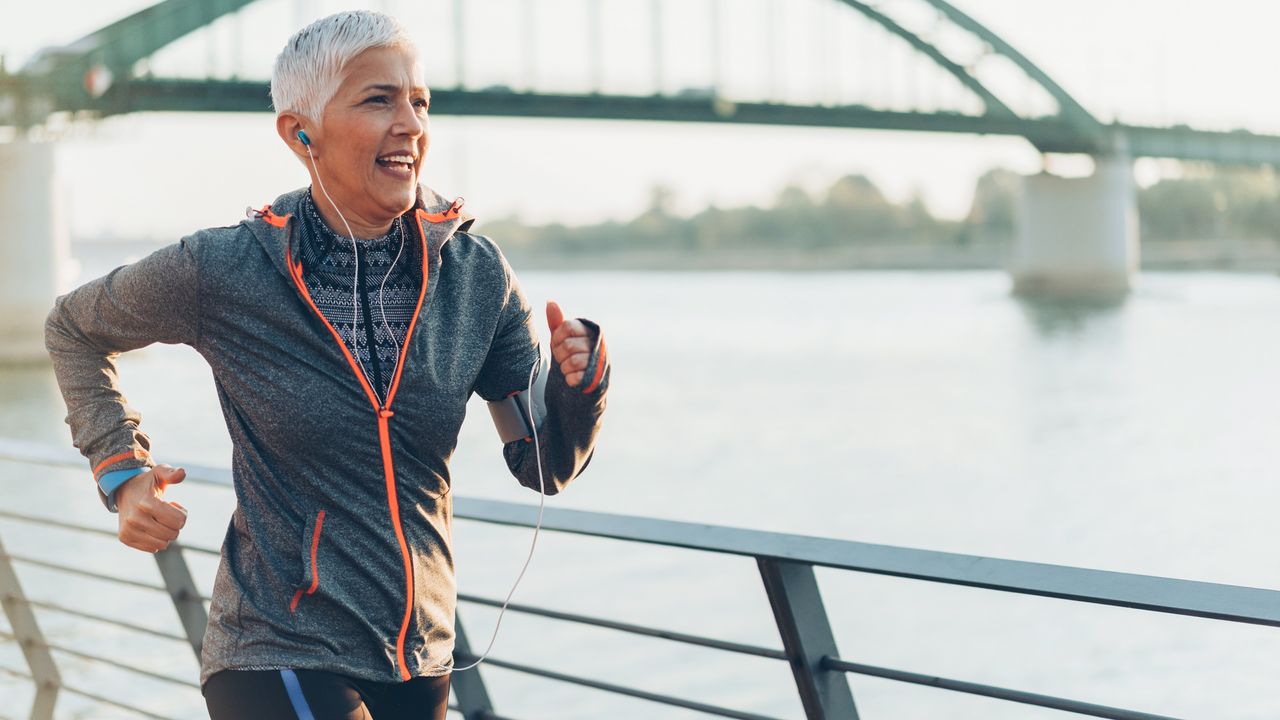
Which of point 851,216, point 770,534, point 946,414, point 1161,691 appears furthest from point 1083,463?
point 851,216

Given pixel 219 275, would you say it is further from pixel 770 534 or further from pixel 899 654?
pixel 899 654

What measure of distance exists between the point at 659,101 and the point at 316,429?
3875cm

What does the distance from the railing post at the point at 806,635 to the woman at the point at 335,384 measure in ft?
1.06

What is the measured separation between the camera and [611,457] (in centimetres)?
2003

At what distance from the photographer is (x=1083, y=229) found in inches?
1999

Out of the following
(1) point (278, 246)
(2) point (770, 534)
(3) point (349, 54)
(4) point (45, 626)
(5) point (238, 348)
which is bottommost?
(4) point (45, 626)

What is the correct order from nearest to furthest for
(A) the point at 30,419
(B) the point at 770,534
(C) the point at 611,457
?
(B) the point at 770,534 → (C) the point at 611,457 → (A) the point at 30,419

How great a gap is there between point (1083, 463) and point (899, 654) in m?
11.0

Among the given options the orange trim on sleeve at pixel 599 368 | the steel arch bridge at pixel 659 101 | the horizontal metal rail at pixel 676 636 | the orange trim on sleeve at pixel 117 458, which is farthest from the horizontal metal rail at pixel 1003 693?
the steel arch bridge at pixel 659 101

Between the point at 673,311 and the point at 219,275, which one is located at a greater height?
the point at 219,275

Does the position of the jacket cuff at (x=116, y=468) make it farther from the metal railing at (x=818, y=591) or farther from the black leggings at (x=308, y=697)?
the metal railing at (x=818, y=591)

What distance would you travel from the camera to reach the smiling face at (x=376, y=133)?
1.59 meters

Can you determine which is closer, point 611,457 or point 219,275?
point 219,275

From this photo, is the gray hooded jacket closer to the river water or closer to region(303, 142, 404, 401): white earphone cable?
region(303, 142, 404, 401): white earphone cable
